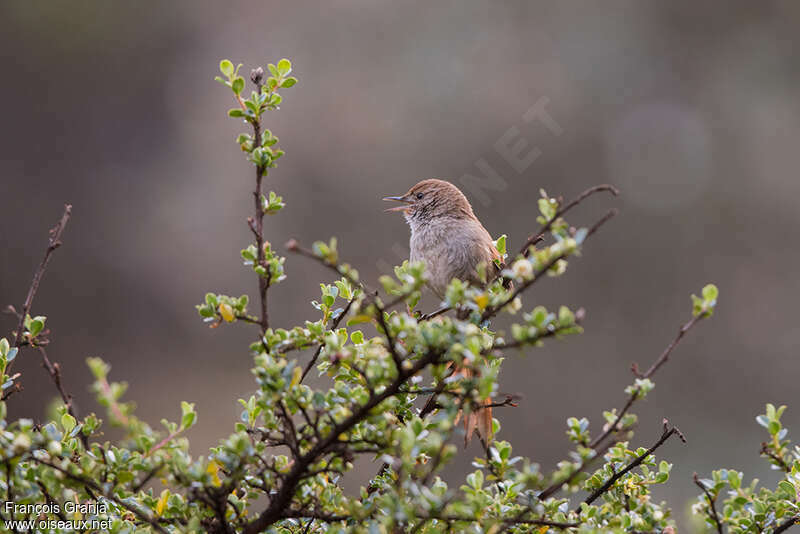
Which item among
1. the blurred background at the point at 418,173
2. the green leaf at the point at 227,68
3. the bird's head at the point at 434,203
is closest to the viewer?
the green leaf at the point at 227,68

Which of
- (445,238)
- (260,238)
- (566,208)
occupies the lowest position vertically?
(566,208)

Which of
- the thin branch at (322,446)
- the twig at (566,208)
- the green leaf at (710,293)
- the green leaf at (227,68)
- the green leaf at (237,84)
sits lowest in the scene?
the thin branch at (322,446)

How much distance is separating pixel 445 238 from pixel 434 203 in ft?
1.05

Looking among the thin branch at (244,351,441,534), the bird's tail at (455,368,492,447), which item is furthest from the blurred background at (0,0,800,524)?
the thin branch at (244,351,441,534)

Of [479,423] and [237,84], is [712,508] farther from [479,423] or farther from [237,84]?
[237,84]

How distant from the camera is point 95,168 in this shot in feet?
28.6

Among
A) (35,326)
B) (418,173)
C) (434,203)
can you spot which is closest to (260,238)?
(35,326)

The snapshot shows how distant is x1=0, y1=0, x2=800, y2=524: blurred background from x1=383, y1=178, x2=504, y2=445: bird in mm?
3620

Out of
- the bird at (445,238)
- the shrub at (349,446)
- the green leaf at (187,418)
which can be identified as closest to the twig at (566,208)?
the shrub at (349,446)

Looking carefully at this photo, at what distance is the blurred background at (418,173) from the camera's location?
8.06 metres

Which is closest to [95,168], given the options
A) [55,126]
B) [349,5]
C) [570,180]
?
[55,126]

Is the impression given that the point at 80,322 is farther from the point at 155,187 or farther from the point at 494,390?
the point at 494,390

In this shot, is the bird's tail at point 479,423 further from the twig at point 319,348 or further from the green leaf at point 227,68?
the green leaf at point 227,68

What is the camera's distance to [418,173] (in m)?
8.70
